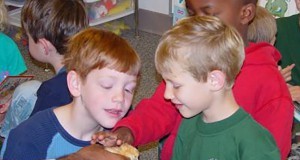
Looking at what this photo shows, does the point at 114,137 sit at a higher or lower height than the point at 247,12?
lower

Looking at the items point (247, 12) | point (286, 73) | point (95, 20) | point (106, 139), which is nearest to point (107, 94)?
point (106, 139)

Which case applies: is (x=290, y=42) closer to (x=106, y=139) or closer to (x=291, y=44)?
(x=291, y=44)

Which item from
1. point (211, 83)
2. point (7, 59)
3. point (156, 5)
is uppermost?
point (211, 83)

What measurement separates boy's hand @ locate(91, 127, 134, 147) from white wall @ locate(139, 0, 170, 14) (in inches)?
91.5

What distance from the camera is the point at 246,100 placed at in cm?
151

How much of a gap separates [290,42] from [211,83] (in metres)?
1.01

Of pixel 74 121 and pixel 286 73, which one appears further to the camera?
pixel 286 73

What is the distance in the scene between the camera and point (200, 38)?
51.8 inches

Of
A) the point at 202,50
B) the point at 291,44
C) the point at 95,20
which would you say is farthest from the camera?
the point at 95,20

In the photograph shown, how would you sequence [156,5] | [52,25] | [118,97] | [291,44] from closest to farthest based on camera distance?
[118,97] → [52,25] → [291,44] → [156,5]

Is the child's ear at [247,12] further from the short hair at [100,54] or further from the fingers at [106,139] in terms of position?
the fingers at [106,139]

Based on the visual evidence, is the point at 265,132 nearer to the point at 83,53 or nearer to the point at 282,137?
the point at 282,137

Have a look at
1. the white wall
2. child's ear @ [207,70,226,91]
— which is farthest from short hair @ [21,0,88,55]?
the white wall

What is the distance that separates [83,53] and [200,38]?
35cm
